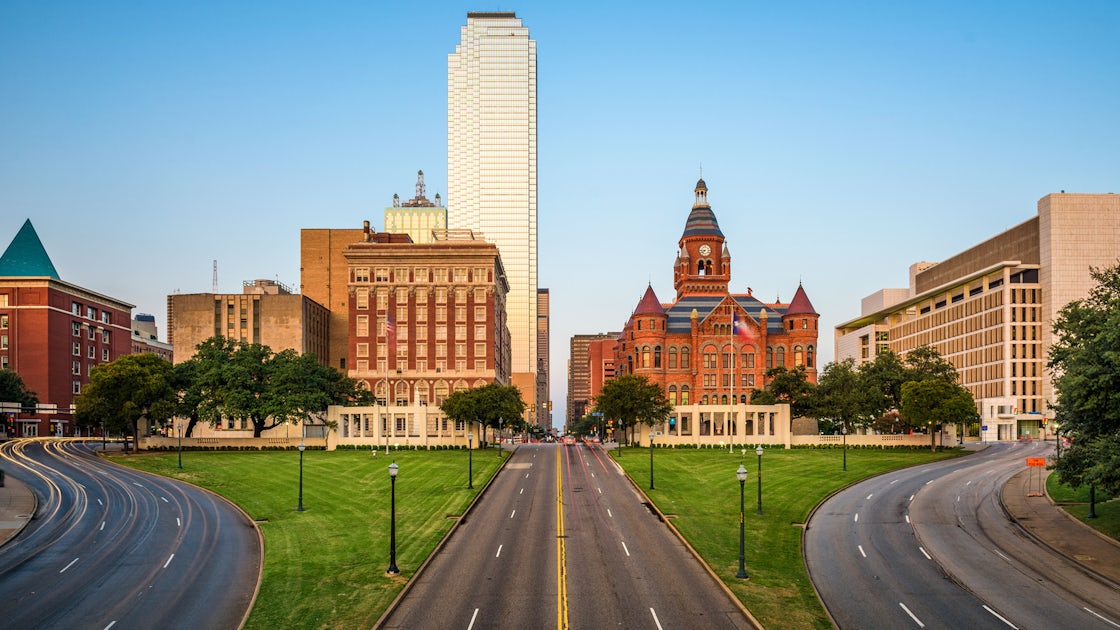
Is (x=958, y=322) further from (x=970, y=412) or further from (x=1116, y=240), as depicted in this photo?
(x=970, y=412)

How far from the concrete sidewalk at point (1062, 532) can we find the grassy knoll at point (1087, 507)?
0.45 metres

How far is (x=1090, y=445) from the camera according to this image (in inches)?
1513

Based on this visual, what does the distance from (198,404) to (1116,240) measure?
14939cm

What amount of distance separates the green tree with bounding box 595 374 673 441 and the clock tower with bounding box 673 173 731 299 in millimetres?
59783

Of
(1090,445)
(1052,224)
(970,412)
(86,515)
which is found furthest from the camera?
(1052,224)

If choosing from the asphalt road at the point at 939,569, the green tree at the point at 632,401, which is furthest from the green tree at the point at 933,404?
the asphalt road at the point at 939,569

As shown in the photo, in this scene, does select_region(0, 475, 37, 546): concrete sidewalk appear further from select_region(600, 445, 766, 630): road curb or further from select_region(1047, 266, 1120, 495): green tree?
select_region(1047, 266, 1120, 495): green tree

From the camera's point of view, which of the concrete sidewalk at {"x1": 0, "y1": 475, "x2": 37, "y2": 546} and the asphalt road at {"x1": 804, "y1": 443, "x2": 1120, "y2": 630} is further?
the concrete sidewalk at {"x1": 0, "y1": 475, "x2": 37, "y2": 546}

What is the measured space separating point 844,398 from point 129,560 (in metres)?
79.9

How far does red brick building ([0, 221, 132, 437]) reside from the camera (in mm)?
130500

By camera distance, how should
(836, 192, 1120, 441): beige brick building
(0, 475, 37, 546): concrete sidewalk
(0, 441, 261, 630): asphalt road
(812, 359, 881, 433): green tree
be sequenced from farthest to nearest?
(836, 192, 1120, 441): beige brick building
(812, 359, 881, 433): green tree
(0, 475, 37, 546): concrete sidewalk
(0, 441, 261, 630): asphalt road

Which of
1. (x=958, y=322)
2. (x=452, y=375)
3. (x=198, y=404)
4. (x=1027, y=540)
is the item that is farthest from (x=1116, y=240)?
(x=198, y=404)

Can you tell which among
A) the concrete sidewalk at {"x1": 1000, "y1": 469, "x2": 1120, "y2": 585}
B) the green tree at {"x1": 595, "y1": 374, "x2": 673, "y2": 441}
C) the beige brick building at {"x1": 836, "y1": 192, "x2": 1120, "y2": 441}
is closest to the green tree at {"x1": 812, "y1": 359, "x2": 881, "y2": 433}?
the green tree at {"x1": 595, "y1": 374, "x2": 673, "y2": 441}

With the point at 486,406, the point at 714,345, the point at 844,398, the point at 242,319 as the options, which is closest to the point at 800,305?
the point at 714,345
